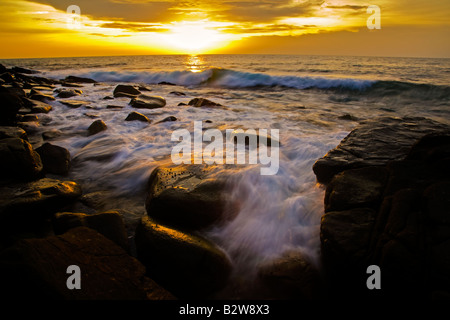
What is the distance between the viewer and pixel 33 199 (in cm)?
280

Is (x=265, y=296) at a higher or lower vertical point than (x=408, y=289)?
lower

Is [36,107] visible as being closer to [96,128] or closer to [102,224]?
[96,128]

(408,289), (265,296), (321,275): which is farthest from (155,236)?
(408,289)

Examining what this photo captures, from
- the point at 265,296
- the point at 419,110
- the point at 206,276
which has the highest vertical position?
the point at 419,110

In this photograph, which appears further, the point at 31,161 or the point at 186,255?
the point at 31,161

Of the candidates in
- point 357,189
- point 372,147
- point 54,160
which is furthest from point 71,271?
point 372,147

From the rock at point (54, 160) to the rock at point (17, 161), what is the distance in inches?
22.6

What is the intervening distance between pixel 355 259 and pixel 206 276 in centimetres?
124

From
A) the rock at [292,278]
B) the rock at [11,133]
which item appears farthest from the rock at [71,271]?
the rock at [11,133]

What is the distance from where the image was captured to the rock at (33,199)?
8.64 feet

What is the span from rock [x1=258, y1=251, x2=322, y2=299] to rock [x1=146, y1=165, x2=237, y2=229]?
81 centimetres

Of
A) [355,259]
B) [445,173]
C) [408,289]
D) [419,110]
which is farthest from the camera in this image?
[419,110]

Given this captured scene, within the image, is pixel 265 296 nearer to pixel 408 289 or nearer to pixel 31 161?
pixel 408 289

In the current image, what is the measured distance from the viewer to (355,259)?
6.37 feet
